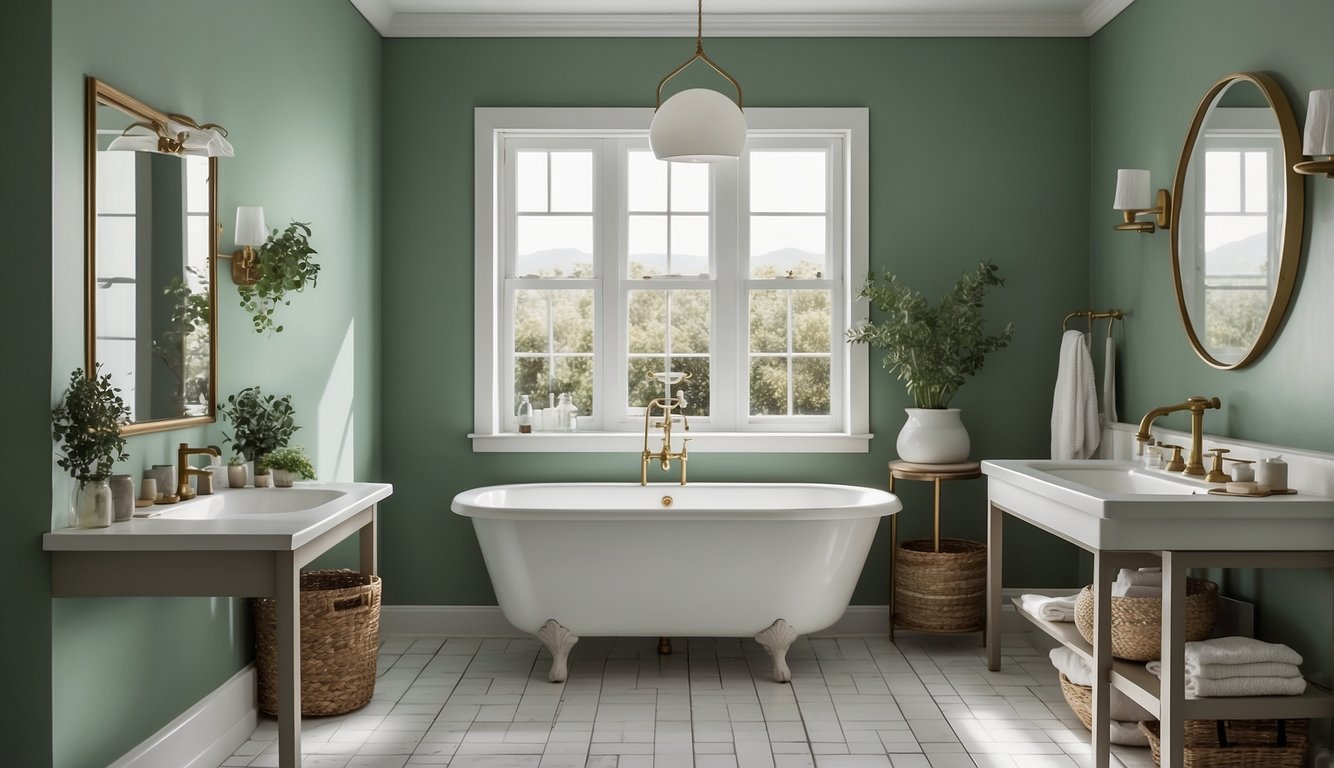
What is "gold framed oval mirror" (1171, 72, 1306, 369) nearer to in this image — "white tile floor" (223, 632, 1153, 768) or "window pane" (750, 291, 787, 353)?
"white tile floor" (223, 632, 1153, 768)

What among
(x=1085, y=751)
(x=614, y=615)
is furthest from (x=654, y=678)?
(x=1085, y=751)

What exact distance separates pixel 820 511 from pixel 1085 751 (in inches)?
45.6

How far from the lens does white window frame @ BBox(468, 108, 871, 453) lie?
4648mm

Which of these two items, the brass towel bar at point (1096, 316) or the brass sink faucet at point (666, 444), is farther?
the brass sink faucet at point (666, 444)

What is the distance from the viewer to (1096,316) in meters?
4.41

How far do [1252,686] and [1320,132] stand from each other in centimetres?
148

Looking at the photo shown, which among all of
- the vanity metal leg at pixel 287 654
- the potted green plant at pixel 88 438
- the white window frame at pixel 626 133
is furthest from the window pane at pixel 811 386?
the potted green plant at pixel 88 438

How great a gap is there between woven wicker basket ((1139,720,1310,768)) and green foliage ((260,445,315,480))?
2.75 m

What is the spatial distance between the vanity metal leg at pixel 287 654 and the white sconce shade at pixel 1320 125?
9.10 ft

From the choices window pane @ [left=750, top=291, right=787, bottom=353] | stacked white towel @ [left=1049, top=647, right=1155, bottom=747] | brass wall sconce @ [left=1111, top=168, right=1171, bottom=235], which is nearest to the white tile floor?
stacked white towel @ [left=1049, top=647, right=1155, bottom=747]

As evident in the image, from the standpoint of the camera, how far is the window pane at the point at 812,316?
4836 millimetres

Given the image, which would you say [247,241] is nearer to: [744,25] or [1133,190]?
[744,25]

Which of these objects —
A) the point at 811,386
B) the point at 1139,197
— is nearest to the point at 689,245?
the point at 811,386

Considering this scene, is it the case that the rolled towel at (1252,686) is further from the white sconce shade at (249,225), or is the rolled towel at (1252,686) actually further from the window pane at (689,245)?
the white sconce shade at (249,225)
